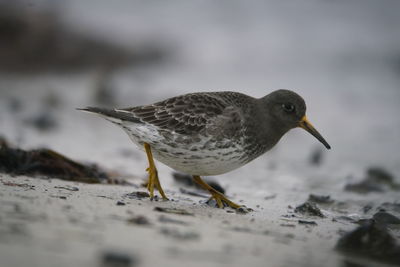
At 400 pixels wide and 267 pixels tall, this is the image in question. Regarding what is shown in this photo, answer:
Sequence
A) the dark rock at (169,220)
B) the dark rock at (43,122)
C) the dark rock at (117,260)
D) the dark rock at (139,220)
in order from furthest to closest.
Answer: the dark rock at (43,122)
the dark rock at (169,220)
the dark rock at (139,220)
the dark rock at (117,260)

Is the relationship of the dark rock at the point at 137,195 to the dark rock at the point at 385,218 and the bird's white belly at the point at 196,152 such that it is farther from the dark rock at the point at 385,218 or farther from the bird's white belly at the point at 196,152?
the dark rock at the point at 385,218

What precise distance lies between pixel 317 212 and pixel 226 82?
985cm

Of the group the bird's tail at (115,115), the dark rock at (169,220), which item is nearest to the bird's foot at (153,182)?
the bird's tail at (115,115)

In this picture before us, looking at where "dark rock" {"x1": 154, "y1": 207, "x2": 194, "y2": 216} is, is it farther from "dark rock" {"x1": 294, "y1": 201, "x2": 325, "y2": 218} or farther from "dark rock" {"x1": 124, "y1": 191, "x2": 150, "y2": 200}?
"dark rock" {"x1": 294, "y1": 201, "x2": 325, "y2": 218}

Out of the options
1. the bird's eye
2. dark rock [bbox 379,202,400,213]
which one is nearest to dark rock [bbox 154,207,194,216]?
the bird's eye

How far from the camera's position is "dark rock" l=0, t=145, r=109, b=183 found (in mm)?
6055

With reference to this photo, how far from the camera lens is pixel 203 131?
5.82 metres

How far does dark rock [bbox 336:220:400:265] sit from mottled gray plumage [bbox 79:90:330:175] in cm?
190

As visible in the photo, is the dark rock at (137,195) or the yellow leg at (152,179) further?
the yellow leg at (152,179)

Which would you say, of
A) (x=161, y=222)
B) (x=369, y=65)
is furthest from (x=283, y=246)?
(x=369, y=65)

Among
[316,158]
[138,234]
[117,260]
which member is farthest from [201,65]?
[117,260]

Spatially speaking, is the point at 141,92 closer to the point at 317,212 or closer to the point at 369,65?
the point at 369,65

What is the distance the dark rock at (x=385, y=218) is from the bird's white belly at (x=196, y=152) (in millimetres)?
1537

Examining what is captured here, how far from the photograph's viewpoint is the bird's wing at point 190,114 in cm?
586
